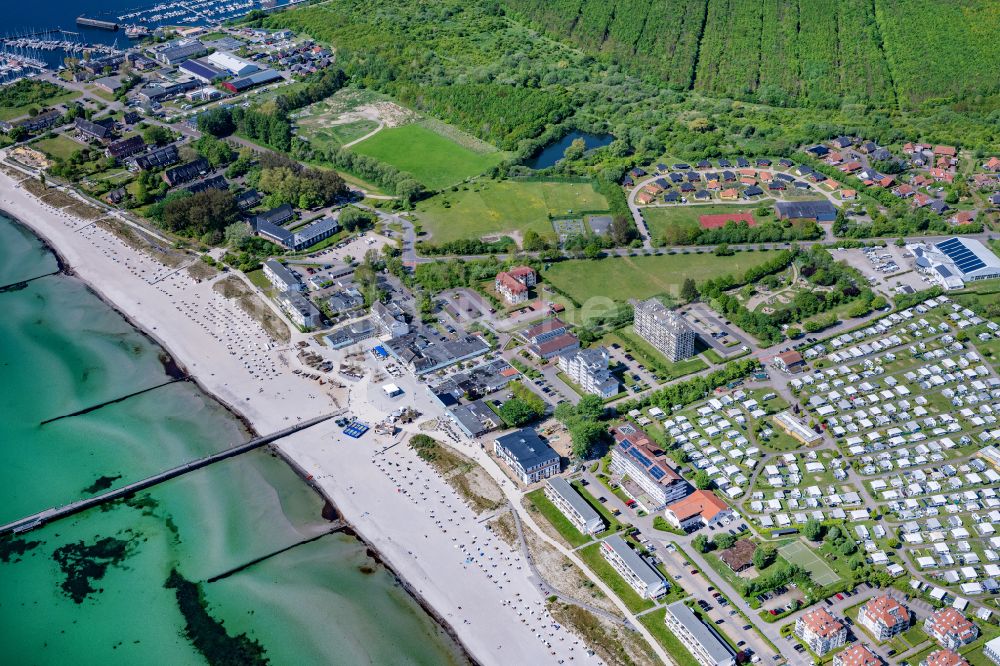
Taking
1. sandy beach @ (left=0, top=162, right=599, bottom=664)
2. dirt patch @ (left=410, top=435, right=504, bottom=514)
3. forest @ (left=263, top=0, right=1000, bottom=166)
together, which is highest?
forest @ (left=263, top=0, right=1000, bottom=166)

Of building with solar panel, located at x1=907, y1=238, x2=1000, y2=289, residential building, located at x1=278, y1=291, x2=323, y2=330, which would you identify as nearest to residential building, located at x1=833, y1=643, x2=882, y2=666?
building with solar panel, located at x1=907, y1=238, x2=1000, y2=289

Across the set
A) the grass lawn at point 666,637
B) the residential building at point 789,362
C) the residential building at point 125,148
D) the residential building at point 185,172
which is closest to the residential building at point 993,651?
the grass lawn at point 666,637

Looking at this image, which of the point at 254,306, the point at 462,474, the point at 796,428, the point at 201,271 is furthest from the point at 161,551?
the point at 796,428

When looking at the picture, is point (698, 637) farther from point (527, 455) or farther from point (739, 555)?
point (527, 455)

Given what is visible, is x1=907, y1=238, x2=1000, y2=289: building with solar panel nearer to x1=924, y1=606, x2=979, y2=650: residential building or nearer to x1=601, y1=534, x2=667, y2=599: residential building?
x1=924, y1=606, x2=979, y2=650: residential building

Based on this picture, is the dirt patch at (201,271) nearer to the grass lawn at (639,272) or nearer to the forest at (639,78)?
the grass lawn at (639,272)

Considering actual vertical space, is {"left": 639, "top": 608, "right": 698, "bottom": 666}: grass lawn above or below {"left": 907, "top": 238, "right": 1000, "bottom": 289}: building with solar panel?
below
